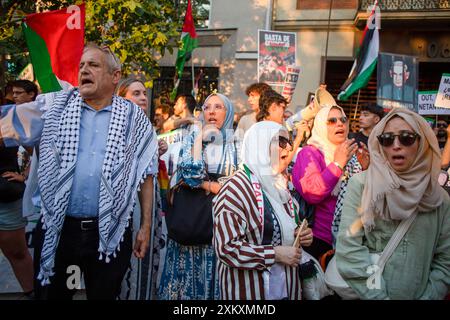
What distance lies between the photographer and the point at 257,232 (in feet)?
8.71

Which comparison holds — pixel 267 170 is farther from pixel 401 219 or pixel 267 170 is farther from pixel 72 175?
pixel 72 175

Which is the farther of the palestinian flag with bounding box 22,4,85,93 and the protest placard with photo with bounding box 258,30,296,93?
the protest placard with photo with bounding box 258,30,296,93

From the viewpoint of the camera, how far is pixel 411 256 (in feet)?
8.22

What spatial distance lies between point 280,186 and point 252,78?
11595 mm

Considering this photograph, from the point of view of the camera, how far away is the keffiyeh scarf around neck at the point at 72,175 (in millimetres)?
2762

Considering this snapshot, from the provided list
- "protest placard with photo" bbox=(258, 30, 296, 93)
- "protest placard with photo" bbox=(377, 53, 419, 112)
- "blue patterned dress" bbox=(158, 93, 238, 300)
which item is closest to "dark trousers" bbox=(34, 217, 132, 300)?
"blue patterned dress" bbox=(158, 93, 238, 300)

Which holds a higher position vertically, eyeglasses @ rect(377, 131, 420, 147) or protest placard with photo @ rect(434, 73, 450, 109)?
protest placard with photo @ rect(434, 73, 450, 109)

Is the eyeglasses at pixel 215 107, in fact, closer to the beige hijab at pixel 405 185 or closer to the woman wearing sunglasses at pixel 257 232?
the woman wearing sunglasses at pixel 257 232

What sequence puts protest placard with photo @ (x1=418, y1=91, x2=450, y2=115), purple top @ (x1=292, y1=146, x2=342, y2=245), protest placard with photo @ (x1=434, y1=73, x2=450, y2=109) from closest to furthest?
purple top @ (x1=292, y1=146, x2=342, y2=245)
protest placard with photo @ (x1=434, y1=73, x2=450, y2=109)
protest placard with photo @ (x1=418, y1=91, x2=450, y2=115)

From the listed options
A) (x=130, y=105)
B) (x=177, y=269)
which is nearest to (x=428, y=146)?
(x=130, y=105)

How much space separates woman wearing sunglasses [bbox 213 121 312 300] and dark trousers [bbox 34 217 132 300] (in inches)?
27.6

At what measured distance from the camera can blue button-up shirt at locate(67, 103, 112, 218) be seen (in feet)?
9.25

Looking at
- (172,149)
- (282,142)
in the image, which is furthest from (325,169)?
(172,149)

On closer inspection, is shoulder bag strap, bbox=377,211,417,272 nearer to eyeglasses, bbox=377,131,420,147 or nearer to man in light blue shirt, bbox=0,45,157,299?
eyeglasses, bbox=377,131,420,147
